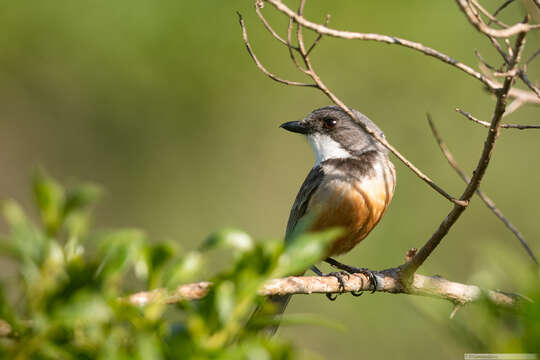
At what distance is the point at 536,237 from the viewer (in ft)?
25.9

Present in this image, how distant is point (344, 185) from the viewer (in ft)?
15.7

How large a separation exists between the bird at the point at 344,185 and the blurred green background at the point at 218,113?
101 inches

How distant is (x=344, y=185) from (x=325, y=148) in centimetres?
78

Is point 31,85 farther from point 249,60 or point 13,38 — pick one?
point 249,60

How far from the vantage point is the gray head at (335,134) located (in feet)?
17.3

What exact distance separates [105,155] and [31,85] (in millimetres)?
1452

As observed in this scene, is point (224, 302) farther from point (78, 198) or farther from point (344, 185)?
point (344, 185)

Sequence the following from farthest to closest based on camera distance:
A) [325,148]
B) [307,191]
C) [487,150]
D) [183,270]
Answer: [325,148] → [307,191] → [487,150] → [183,270]

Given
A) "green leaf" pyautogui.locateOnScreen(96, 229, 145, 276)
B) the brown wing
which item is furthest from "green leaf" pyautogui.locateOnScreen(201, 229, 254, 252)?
the brown wing

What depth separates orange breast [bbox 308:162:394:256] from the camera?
4.66 metres

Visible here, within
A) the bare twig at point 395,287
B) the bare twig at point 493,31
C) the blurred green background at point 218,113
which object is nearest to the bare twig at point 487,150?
the bare twig at point 493,31

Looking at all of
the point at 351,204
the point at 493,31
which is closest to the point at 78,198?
the point at 493,31

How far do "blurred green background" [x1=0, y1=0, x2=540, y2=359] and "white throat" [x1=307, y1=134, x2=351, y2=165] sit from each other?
8.21 ft

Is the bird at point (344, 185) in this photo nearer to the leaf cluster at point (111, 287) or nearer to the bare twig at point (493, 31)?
the bare twig at point (493, 31)
